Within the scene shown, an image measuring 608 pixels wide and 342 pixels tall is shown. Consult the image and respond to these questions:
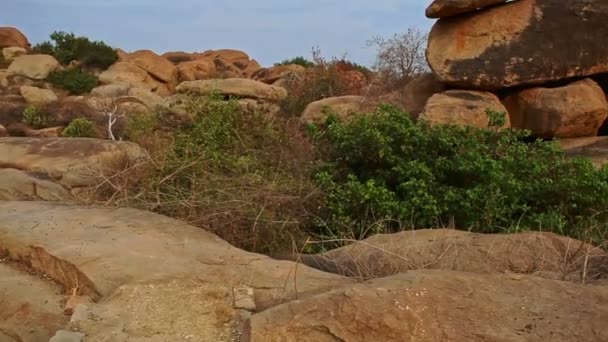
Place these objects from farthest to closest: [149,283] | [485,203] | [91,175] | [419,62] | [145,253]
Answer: [419,62] < [91,175] < [485,203] < [145,253] < [149,283]

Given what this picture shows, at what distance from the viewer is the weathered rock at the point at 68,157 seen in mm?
6957

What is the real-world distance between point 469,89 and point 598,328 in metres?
7.00

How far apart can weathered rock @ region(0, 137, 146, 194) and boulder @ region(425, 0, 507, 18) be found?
163 inches

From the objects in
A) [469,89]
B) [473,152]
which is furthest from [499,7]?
[473,152]

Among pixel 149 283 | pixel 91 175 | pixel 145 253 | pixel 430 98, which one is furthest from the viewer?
pixel 430 98

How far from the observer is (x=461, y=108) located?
363 inches

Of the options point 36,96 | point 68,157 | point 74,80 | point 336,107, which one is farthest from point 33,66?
point 68,157

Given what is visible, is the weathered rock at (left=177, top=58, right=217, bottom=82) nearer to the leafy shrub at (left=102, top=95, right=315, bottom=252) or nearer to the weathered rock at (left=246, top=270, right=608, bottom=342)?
the leafy shrub at (left=102, top=95, right=315, bottom=252)

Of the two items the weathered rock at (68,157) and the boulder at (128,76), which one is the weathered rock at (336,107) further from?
the boulder at (128,76)

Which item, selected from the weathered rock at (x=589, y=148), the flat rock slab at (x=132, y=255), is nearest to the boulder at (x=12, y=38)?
the weathered rock at (x=589, y=148)

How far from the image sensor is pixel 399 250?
4.59 m

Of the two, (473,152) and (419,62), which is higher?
(419,62)

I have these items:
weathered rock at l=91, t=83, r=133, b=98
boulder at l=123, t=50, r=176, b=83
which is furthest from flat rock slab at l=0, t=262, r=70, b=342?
boulder at l=123, t=50, r=176, b=83

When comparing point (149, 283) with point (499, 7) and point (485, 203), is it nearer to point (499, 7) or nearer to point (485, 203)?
point (485, 203)
